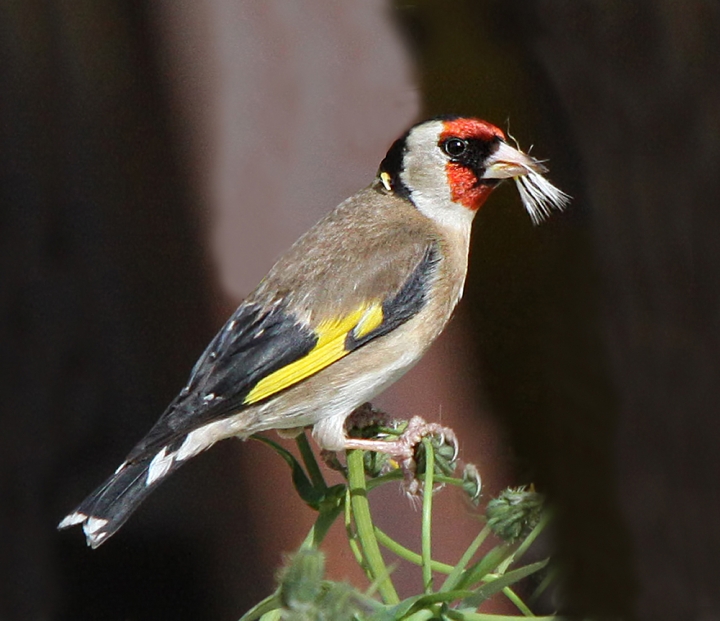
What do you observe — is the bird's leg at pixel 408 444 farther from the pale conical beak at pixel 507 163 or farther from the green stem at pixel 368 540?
the pale conical beak at pixel 507 163

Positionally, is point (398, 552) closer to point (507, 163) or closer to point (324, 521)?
point (324, 521)

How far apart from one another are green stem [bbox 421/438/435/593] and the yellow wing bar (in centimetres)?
19

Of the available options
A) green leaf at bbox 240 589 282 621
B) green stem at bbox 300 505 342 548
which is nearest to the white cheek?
green stem at bbox 300 505 342 548

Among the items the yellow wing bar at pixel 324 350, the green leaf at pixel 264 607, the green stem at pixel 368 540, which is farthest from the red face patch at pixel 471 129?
the green leaf at pixel 264 607

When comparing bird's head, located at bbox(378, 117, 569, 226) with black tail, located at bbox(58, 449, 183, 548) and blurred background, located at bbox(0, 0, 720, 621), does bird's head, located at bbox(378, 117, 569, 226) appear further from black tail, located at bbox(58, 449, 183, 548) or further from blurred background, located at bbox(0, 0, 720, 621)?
black tail, located at bbox(58, 449, 183, 548)

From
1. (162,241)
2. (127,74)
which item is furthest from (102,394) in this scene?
(127,74)

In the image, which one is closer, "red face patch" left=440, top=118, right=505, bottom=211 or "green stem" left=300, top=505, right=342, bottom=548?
"green stem" left=300, top=505, right=342, bottom=548

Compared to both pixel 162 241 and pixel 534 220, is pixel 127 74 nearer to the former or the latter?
pixel 162 241

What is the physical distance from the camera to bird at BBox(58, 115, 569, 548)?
0.89 meters

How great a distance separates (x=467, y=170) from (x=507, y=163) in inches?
2.6

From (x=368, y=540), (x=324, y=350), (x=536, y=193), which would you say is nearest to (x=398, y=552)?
(x=368, y=540)

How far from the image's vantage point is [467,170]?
3.31 feet

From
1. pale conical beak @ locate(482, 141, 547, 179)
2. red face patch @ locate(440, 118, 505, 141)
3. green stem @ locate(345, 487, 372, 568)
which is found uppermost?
red face patch @ locate(440, 118, 505, 141)

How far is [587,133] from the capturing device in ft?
1.09
